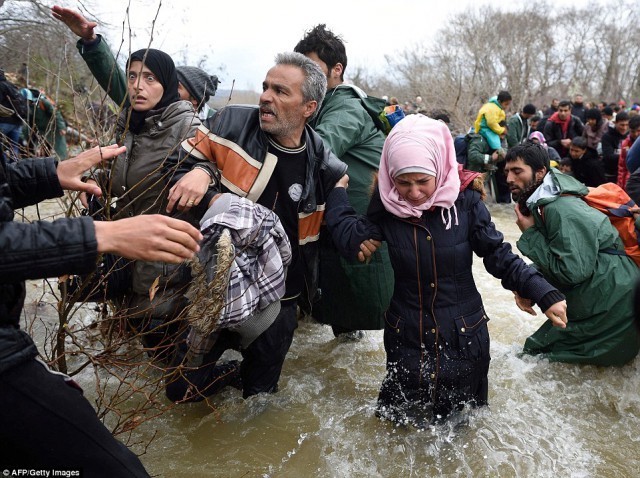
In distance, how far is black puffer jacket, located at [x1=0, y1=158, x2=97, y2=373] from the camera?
4.31 feet

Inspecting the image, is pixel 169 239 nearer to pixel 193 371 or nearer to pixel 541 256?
pixel 193 371

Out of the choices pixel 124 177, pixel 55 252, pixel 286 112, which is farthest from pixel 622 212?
pixel 55 252

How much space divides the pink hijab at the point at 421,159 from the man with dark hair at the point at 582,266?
1093 mm

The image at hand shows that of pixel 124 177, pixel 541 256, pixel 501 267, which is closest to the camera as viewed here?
pixel 501 267

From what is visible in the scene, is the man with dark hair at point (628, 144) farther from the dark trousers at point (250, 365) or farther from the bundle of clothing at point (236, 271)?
the bundle of clothing at point (236, 271)

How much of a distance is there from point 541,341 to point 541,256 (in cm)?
77

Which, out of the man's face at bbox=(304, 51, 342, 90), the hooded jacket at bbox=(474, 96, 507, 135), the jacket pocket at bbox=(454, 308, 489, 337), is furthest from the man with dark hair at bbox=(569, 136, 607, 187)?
the jacket pocket at bbox=(454, 308, 489, 337)

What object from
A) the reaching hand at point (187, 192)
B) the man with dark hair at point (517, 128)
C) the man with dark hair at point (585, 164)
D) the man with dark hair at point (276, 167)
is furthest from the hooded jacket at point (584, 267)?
the man with dark hair at point (517, 128)

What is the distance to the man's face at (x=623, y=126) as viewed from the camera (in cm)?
825

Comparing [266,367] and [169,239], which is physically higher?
[169,239]

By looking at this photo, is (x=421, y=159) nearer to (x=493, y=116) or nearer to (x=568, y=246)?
(x=568, y=246)

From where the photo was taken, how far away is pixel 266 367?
290 cm

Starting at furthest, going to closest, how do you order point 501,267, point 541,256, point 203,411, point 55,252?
point 541,256 < point 203,411 < point 501,267 < point 55,252

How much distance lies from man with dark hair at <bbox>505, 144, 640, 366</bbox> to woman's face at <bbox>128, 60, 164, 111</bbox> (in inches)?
95.6
